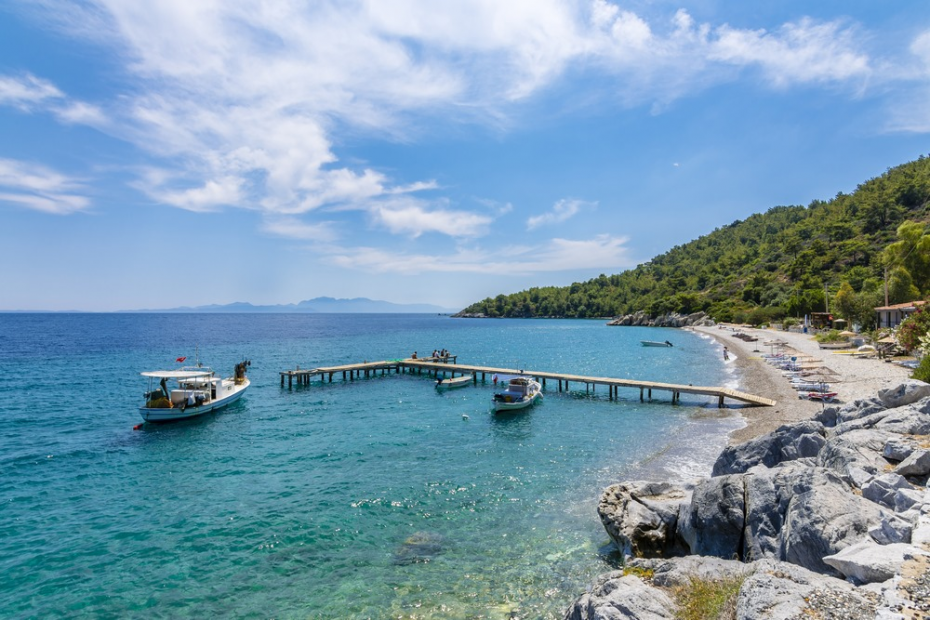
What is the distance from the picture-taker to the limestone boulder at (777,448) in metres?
13.8

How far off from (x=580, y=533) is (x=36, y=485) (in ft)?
75.0

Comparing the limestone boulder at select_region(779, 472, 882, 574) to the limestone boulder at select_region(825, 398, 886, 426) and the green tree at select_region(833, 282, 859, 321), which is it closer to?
the limestone boulder at select_region(825, 398, 886, 426)

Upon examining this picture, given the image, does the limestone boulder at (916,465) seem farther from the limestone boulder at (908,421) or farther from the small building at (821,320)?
the small building at (821,320)

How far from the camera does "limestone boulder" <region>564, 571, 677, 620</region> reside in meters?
7.04

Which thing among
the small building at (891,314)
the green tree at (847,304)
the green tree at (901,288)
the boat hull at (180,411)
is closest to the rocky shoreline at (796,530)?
the boat hull at (180,411)

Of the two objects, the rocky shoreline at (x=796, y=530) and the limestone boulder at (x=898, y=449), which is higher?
the limestone boulder at (x=898, y=449)

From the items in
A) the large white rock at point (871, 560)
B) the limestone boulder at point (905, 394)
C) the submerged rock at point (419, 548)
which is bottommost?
the submerged rock at point (419, 548)

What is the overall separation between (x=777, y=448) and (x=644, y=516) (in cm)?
489

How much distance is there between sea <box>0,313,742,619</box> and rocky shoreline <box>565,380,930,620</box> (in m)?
2.31

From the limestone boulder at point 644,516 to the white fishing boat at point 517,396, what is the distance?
62.2ft

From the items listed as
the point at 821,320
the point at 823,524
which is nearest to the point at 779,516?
the point at 823,524

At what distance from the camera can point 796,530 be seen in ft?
27.5

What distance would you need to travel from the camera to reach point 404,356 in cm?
7406

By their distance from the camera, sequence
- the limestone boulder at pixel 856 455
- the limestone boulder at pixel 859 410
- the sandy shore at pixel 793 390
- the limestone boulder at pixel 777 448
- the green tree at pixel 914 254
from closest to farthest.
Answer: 1. the limestone boulder at pixel 856 455
2. the limestone boulder at pixel 777 448
3. the limestone boulder at pixel 859 410
4. the sandy shore at pixel 793 390
5. the green tree at pixel 914 254
